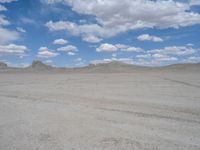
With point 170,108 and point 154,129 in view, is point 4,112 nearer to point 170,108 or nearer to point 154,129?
point 154,129

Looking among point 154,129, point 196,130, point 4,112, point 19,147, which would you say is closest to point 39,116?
point 4,112

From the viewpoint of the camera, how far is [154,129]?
7590 millimetres

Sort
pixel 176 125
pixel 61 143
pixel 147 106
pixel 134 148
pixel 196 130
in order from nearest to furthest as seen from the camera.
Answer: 1. pixel 134 148
2. pixel 61 143
3. pixel 196 130
4. pixel 176 125
5. pixel 147 106

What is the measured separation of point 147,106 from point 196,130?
432 cm

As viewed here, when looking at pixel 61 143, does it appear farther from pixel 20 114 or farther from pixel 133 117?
pixel 20 114

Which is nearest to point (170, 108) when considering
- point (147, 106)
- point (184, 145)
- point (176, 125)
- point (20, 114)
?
point (147, 106)

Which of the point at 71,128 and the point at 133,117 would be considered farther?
the point at 133,117

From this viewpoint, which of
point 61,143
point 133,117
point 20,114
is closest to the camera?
point 61,143

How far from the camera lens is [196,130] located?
7.49 m

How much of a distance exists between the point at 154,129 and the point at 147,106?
4.21 metres

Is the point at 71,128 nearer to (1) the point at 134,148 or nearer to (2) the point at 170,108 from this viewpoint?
(1) the point at 134,148

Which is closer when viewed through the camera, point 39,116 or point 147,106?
point 39,116

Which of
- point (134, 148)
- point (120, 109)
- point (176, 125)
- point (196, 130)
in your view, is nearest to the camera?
point (134, 148)

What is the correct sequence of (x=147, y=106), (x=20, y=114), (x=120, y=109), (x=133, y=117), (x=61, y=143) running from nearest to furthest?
(x=61, y=143)
(x=133, y=117)
(x=20, y=114)
(x=120, y=109)
(x=147, y=106)
